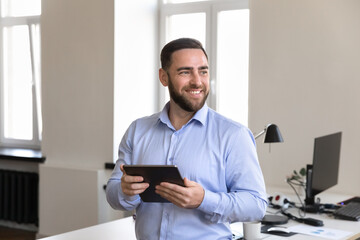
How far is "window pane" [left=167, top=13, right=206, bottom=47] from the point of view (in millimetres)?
5309

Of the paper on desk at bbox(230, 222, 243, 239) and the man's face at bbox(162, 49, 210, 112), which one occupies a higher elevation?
the man's face at bbox(162, 49, 210, 112)

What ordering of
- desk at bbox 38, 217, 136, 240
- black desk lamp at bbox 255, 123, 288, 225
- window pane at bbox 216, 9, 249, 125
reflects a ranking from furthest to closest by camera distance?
window pane at bbox 216, 9, 249, 125, black desk lamp at bbox 255, 123, 288, 225, desk at bbox 38, 217, 136, 240

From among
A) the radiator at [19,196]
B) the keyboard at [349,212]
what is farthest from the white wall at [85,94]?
the keyboard at [349,212]

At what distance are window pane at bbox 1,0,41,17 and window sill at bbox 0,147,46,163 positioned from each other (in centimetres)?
160

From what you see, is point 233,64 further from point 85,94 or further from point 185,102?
point 185,102

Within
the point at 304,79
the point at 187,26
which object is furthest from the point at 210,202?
the point at 187,26

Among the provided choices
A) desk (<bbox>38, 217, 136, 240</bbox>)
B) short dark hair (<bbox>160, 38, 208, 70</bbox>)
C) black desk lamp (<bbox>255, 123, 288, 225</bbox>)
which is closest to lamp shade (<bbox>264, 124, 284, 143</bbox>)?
black desk lamp (<bbox>255, 123, 288, 225</bbox>)

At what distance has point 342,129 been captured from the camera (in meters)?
4.16

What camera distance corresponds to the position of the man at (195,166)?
191cm

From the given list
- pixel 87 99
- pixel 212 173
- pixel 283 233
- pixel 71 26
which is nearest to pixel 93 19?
pixel 71 26

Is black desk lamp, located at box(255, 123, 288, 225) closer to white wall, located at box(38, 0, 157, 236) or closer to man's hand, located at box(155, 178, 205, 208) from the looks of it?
man's hand, located at box(155, 178, 205, 208)

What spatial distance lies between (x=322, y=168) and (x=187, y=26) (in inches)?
95.5

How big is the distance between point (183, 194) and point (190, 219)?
0.63 feet

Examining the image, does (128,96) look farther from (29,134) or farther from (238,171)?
(238,171)
